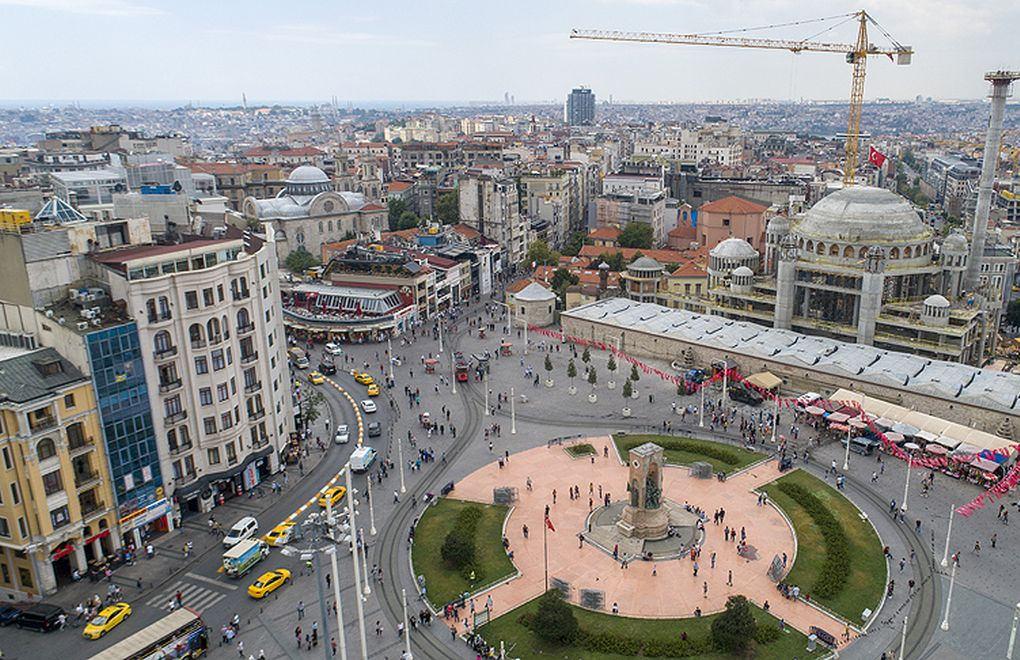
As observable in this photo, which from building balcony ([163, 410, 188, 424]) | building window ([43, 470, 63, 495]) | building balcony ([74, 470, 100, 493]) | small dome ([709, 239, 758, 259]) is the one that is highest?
small dome ([709, 239, 758, 259])

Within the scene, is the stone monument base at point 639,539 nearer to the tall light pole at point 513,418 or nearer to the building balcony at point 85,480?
the tall light pole at point 513,418

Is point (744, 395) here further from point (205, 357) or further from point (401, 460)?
point (205, 357)

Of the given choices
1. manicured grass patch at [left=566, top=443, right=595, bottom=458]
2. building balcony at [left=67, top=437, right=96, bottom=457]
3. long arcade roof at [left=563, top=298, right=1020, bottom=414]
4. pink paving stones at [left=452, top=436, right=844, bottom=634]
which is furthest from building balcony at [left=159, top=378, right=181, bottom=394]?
long arcade roof at [left=563, top=298, right=1020, bottom=414]

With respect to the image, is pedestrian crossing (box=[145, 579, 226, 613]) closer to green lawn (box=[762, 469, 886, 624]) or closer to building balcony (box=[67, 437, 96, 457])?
building balcony (box=[67, 437, 96, 457])

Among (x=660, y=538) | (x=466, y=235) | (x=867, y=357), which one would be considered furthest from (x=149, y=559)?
(x=466, y=235)

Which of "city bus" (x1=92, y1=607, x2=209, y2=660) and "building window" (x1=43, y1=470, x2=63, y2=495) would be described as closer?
"city bus" (x1=92, y1=607, x2=209, y2=660)

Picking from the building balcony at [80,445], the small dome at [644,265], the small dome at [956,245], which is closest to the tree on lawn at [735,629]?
the building balcony at [80,445]

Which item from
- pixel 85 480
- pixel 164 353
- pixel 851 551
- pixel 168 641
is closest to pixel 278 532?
pixel 85 480
